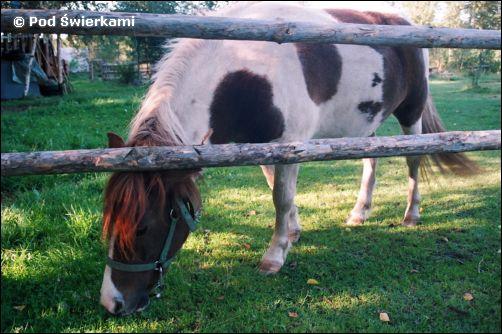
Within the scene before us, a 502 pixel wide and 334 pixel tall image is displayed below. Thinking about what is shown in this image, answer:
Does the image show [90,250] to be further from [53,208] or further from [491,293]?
[491,293]

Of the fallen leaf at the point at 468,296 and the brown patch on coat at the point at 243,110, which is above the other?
the brown patch on coat at the point at 243,110

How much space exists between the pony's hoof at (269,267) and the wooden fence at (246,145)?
150 centimetres

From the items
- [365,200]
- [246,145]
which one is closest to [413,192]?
[365,200]

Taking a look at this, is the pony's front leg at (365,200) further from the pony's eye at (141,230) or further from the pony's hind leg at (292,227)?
the pony's eye at (141,230)

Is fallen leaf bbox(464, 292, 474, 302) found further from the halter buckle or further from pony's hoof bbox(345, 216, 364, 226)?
the halter buckle

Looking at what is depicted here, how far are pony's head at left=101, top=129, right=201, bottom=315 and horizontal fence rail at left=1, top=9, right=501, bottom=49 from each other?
0.59 m

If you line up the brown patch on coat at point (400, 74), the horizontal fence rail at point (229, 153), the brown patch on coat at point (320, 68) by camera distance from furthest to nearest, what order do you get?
1. the brown patch on coat at point (400, 74)
2. the brown patch on coat at point (320, 68)
3. the horizontal fence rail at point (229, 153)

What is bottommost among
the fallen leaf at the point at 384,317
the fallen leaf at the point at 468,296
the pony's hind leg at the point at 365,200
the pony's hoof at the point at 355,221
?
the fallen leaf at the point at 384,317

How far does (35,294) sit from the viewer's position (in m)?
2.79

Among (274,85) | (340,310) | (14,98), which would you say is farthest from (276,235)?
(14,98)

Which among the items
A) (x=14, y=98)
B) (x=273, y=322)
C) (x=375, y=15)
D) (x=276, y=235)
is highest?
(x=375, y=15)

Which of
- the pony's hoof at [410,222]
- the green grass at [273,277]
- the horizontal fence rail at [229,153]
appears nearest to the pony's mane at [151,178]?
the horizontal fence rail at [229,153]

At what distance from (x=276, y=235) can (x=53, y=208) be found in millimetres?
2414

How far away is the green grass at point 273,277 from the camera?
2.60 metres
